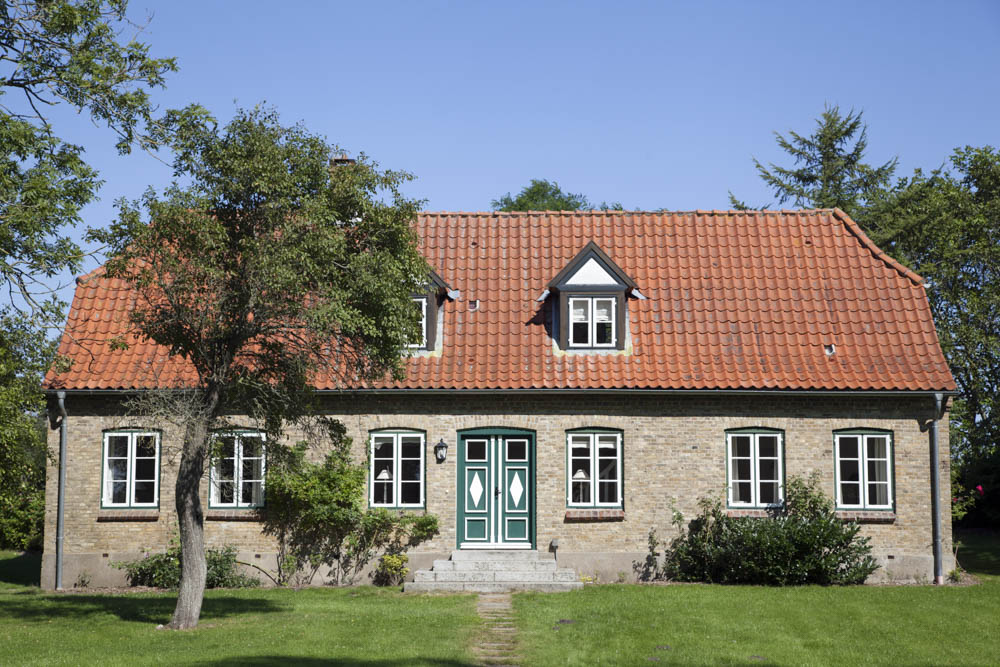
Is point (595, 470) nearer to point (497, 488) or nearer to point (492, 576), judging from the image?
point (497, 488)

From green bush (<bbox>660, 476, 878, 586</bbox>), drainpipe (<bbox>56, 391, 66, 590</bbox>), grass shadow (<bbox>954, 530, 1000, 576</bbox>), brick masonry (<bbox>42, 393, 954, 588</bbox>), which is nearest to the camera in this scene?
green bush (<bbox>660, 476, 878, 586</bbox>)

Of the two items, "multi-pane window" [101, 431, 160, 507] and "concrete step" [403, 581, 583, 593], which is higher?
"multi-pane window" [101, 431, 160, 507]

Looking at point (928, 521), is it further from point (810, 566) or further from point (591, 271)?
point (591, 271)

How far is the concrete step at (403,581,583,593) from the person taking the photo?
64.0 ft

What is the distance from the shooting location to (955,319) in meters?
30.2

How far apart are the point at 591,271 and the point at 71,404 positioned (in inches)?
431

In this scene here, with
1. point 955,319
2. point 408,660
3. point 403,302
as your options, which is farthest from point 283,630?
point 955,319

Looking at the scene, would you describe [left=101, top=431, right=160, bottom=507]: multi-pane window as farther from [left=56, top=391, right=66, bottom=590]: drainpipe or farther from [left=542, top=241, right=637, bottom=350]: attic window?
[left=542, top=241, right=637, bottom=350]: attic window

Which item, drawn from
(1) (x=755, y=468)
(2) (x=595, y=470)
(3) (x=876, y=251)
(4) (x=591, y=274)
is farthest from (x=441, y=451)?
(3) (x=876, y=251)

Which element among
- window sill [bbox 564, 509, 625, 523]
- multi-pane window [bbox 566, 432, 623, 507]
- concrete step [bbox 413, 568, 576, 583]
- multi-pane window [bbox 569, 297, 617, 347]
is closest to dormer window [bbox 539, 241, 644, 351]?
multi-pane window [bbox 569, 297, 617, 347]

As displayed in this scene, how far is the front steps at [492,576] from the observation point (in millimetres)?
19562

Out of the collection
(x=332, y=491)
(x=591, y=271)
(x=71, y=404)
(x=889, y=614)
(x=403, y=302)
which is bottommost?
(x=889, y=614)

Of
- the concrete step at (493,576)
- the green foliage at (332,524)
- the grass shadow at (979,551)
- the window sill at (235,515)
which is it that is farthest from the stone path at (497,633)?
the grass shadow at (979,551)

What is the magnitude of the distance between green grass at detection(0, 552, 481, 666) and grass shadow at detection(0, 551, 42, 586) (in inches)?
81.3
